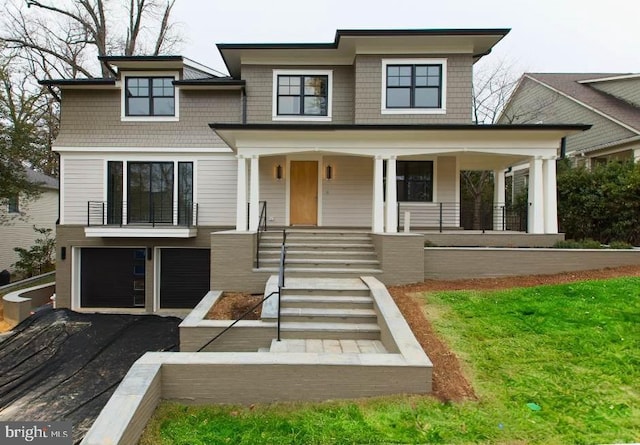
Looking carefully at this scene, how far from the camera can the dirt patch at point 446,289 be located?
173 inches

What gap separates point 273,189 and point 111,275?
20.4 ft

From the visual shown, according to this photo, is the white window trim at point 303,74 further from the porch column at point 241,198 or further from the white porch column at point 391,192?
the white porch column at point 391,192

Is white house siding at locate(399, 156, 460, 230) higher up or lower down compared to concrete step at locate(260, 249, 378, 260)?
higher up

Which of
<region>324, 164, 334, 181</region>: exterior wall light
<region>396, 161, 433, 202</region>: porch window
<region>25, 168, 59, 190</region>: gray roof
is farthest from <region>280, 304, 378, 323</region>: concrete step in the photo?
<region>25, 168, 59, 190</region>: gray roof

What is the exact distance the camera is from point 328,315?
6.48 meters

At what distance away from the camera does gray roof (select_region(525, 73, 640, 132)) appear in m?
16.6

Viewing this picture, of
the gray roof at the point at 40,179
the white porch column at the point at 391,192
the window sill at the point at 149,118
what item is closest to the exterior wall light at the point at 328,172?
the white porch column at the point at 391,192

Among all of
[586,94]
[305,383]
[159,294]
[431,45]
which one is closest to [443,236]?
[431,45]

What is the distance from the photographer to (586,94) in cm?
1928

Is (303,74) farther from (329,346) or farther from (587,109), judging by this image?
(587,109)

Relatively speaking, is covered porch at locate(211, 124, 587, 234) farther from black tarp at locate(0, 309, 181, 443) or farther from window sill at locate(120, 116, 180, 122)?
black tarp at locate(0, 309, 181, 443)

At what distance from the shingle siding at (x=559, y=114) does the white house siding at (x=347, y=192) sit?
11615 mm

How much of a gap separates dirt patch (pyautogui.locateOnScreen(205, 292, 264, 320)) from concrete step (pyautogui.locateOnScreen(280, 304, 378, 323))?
0.72 metres

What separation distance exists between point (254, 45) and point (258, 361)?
10468mm
